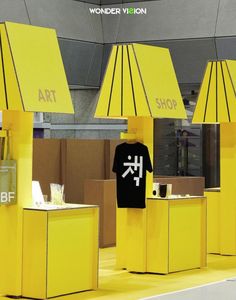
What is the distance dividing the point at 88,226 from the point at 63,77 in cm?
152

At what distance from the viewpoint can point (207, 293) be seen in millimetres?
8273

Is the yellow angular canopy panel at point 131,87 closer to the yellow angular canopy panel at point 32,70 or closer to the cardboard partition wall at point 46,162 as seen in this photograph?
the yellow angular canopy panel at point 32,70

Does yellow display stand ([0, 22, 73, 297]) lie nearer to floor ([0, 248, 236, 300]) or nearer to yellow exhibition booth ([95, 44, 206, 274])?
floor ([0, 248, 236, 300])

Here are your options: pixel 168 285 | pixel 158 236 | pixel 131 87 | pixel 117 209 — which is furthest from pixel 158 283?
pixel 131 87

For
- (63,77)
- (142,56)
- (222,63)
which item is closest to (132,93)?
(142,56)

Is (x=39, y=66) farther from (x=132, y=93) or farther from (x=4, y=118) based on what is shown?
(x=132, y=93)

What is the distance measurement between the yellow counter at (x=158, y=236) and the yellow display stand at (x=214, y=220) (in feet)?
5.60

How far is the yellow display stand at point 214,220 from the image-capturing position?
1175cm

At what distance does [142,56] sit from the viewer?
9.86 m

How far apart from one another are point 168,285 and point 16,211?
1927mm

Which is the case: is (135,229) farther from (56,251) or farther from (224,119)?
(224,119)

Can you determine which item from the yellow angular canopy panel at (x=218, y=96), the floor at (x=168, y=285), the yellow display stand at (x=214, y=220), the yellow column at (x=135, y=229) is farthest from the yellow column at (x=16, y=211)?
the yellow display stand at (x=214, y=220)

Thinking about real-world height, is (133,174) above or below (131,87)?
below

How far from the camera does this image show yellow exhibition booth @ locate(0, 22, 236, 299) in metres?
7.95
